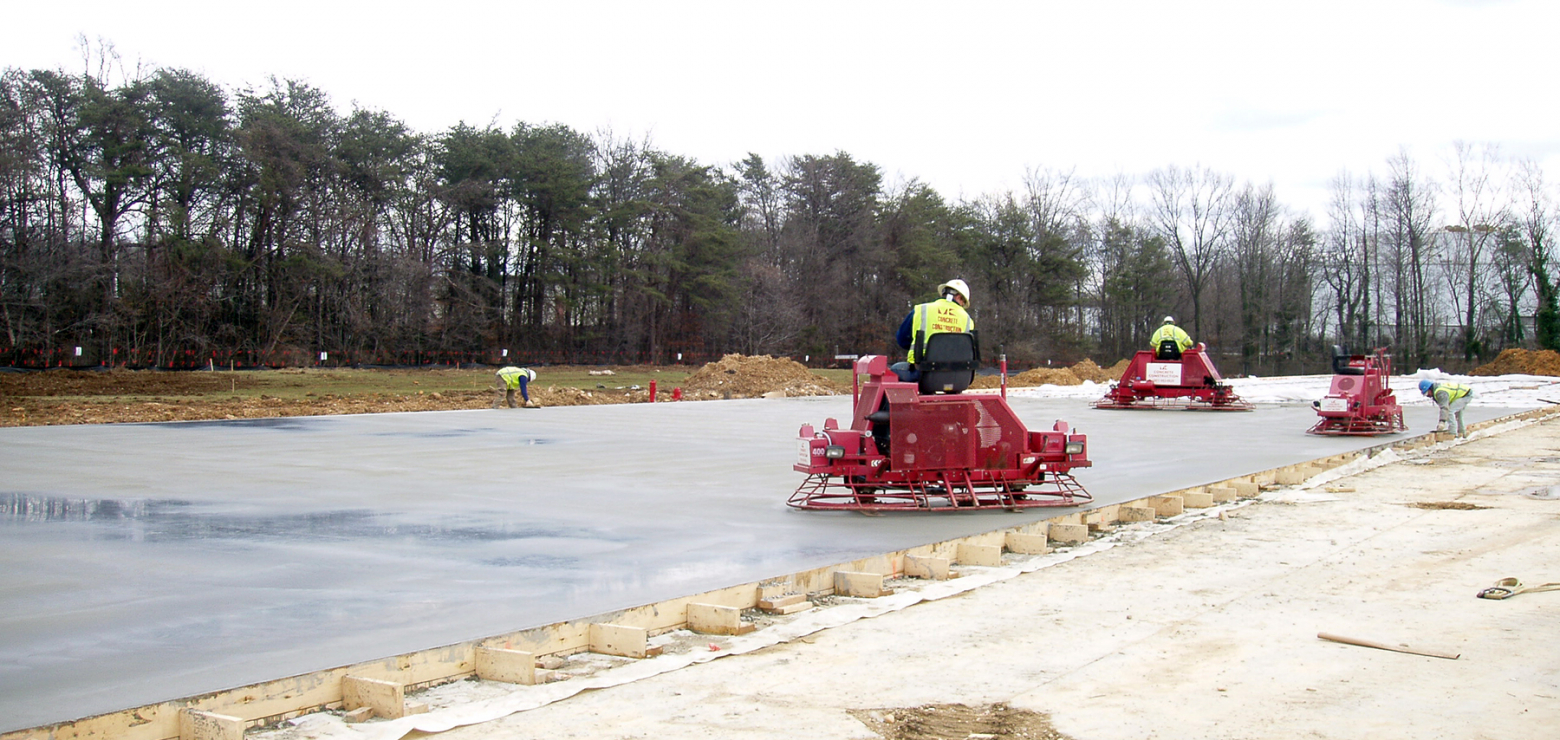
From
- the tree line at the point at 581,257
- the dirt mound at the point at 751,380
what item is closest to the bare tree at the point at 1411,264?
the tree line at the point at 581,257

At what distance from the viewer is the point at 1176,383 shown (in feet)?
73.9

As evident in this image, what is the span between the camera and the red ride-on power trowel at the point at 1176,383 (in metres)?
22.5

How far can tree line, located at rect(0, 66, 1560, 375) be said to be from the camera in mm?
35469

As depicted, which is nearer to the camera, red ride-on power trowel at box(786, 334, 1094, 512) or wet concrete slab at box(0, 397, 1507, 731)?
wet concrete slab at box(0, 397, 1507, 731)

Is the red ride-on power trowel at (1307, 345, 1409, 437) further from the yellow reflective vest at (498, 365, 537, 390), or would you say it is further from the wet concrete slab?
the yellow reflective vest at (498, 365, 537, 390)

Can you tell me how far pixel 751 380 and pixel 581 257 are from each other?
742 inches

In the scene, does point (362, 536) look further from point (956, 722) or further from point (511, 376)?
point (511, 376)

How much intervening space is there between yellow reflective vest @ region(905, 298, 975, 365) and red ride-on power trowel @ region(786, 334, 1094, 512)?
0.10 m

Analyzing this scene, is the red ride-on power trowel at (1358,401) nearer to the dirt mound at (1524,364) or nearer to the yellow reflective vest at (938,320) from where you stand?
the yellow reflective vest at (938,320)

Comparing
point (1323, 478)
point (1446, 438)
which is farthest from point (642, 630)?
point (1446, 438)

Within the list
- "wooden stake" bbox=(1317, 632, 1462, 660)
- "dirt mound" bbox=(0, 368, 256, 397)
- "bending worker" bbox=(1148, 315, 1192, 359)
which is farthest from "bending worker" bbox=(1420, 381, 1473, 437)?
"dirt mound" bbox=(0, 368, 256, 397)

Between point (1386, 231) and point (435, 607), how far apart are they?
6475 cm

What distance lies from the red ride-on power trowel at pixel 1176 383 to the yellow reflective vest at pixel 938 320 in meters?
15.3

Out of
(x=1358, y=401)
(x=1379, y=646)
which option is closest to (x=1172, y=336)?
(x=1358, y=401)
